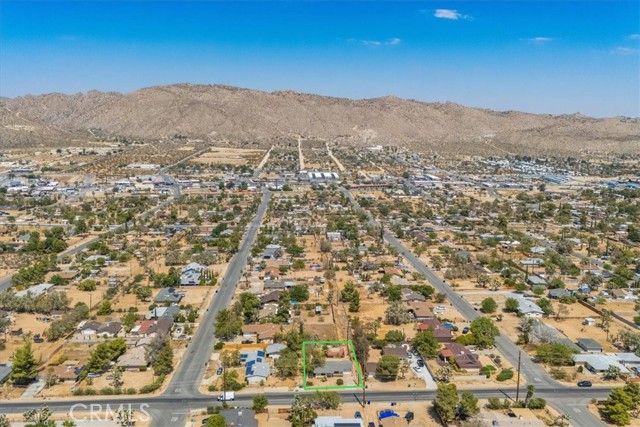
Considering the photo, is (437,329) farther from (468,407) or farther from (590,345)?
(468,407)

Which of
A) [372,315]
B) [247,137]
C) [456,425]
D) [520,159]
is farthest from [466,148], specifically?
[456,425]

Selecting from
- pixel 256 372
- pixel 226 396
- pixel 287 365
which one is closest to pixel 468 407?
pixel 287 365

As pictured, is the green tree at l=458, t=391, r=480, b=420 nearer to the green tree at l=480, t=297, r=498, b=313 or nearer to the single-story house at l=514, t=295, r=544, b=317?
the green tree at l=480, t=297, r=498, b=313

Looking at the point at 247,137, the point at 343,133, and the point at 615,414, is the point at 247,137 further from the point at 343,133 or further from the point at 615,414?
the point at 615,414

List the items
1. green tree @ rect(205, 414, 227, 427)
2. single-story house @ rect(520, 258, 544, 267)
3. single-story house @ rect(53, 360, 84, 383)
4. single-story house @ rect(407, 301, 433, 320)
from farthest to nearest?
single-story house @ rect(520, 258, 544, 267) → single-story house @ rect(407, 301, 433, 320) → single-story house @ rect(53, 360, 84, 383) → green tree @ rect(205, 414, 227, 427)

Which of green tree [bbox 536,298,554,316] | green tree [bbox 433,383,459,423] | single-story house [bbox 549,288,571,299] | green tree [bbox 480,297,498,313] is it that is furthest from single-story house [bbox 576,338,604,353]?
green tree [bbox 433,383,459,423]

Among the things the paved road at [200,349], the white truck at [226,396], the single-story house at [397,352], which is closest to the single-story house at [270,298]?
the paved road at [200,349]

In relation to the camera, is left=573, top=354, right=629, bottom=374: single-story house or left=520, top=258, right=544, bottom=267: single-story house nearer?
left=573, top=354, right=629, bottom=374: single-story house
